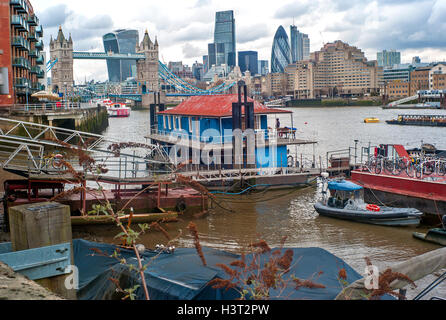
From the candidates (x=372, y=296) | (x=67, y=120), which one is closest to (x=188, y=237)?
(x=372, y=296)

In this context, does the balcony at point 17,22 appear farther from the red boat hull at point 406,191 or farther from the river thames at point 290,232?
the red boat hull at point 406,191

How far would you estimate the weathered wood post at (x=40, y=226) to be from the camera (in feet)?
14.2

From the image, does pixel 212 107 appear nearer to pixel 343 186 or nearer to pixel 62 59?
pixel 343 186

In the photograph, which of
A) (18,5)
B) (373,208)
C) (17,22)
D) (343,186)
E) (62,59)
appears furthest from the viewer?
(62,59)

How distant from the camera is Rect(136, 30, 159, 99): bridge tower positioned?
185 m

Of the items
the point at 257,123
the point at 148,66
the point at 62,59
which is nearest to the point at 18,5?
the point at 257,123

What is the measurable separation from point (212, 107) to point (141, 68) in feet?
555

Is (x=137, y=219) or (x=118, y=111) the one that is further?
(x=118, y=111)

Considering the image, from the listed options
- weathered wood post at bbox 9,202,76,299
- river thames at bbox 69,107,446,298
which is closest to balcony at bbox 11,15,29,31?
river thames at bbox 69,107,446,298

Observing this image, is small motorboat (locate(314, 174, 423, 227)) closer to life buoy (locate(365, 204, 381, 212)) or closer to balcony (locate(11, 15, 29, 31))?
life buoy (locate(365, 204, 381, 212))

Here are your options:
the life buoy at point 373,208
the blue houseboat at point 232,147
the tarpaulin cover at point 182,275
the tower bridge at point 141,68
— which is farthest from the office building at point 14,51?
the tower bridge at point 141,68

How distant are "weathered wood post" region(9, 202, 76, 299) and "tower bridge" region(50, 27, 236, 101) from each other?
157 metres

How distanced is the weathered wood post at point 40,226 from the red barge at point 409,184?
17352 millimetres

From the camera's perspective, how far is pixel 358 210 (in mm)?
19203
